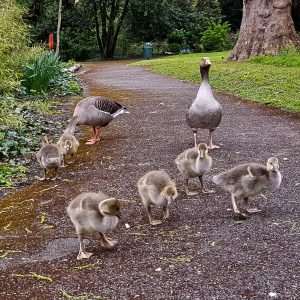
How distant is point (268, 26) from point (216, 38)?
56.4ft

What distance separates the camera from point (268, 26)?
23.5 m

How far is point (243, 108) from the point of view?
13.1m

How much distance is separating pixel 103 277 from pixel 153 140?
18.0ft

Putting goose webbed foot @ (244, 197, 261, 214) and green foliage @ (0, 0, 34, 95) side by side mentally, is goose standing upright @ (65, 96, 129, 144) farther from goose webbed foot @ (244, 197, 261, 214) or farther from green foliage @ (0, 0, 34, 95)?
goose webbed foot @ (244, 197, 261, 214)

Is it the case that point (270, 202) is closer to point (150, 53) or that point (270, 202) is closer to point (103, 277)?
point (103, 277)

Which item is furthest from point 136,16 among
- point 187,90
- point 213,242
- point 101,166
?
point 213,242

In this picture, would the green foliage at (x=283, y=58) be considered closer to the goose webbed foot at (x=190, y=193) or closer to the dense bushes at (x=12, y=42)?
the dense bushes at (x=12, y=42)

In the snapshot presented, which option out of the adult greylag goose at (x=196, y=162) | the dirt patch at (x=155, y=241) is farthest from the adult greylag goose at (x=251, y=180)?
the adult greylag goose at (x=196, y=162)

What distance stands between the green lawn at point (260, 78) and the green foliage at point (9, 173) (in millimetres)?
6784

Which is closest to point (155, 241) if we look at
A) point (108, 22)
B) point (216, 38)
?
point (216, 38)

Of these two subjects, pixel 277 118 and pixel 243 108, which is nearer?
pixel 277 118

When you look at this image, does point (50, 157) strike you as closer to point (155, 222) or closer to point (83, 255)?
point (155, 222)

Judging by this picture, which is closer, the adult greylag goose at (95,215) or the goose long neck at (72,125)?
the adult greylag goose at (95,215)

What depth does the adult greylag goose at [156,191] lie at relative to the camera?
5242mm
